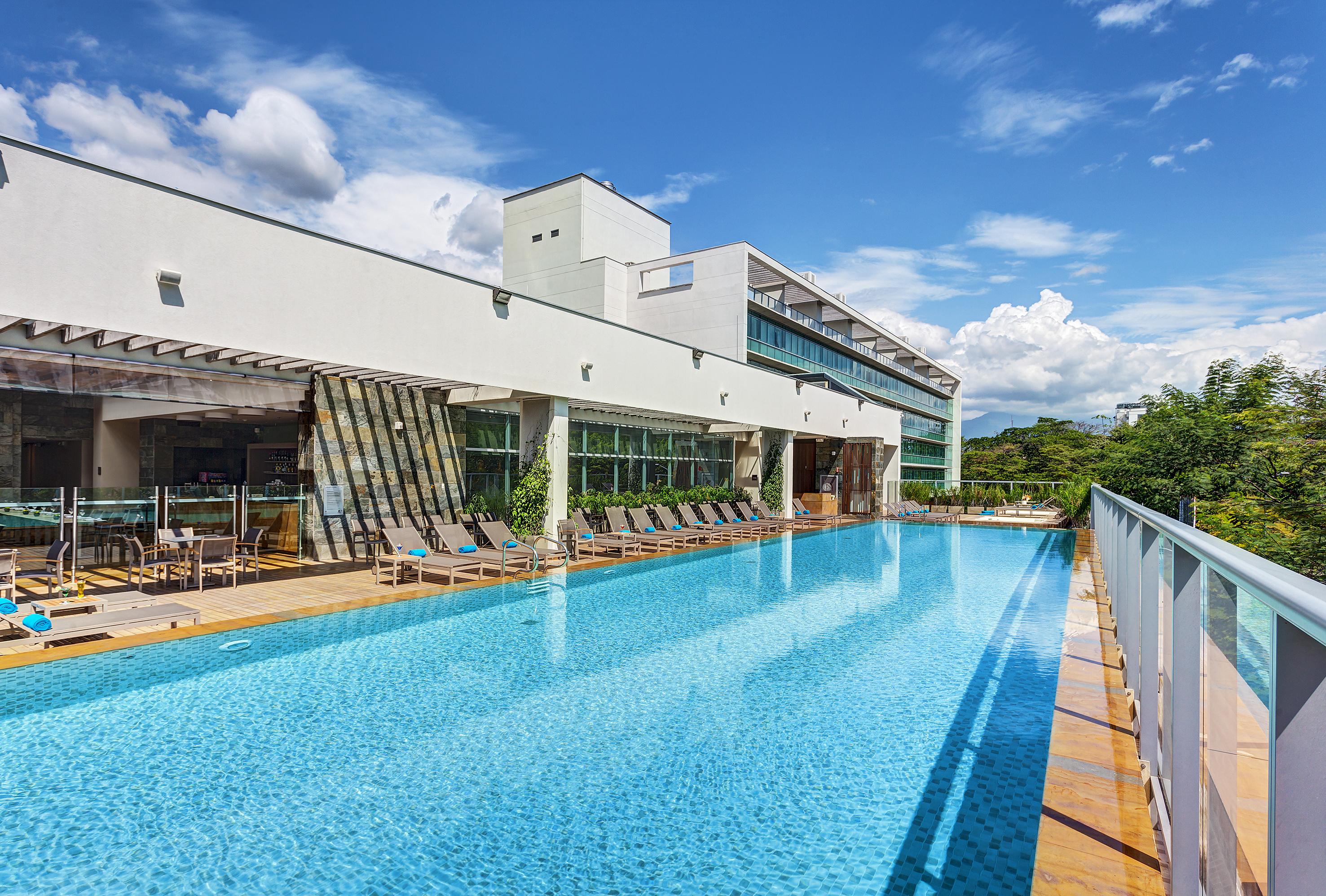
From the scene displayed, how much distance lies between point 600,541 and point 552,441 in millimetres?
2279

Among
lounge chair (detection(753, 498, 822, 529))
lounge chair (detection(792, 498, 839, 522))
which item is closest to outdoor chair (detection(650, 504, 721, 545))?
lounge chair (detection(753, 498, 822, 529))

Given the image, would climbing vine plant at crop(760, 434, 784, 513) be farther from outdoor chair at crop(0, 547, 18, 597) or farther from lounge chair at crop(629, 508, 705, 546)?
outdoor chair at crop(0, 547, 18, 597)

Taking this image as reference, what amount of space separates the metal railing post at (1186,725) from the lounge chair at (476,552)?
9.18 m

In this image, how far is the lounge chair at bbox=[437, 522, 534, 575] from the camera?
10898 mm

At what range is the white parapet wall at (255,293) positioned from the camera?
7148 mm

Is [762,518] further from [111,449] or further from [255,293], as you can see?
[111,449]

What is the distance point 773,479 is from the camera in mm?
23406

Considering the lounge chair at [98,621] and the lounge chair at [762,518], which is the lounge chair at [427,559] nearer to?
the lounge chair at [98,621]

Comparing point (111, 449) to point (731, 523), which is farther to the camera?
point (731, 523)

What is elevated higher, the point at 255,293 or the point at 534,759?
the point at 255,293

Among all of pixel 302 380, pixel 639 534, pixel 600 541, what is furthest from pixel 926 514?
pixel 302 380

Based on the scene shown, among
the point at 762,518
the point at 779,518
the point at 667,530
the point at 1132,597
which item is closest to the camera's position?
the point at 1132,597

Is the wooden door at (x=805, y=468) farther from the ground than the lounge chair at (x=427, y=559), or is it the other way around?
the wooden door at (x=805, y=468)

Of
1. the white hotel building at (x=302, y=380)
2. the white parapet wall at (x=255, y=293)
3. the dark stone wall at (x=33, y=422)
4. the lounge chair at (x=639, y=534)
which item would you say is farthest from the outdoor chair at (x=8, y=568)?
the lounge chair at (x=639, y=534)
